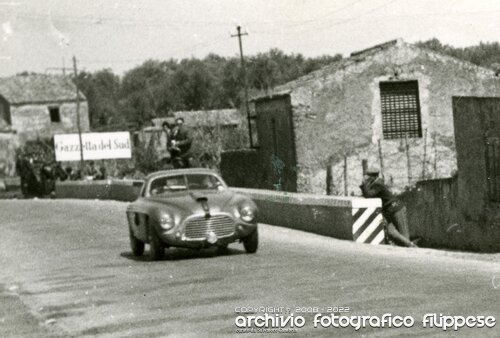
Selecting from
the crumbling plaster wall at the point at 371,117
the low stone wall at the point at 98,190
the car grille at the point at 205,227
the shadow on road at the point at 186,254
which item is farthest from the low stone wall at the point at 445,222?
the car grille at the point at 205,227

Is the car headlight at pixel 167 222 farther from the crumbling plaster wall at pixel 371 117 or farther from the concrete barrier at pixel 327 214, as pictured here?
the crumbling plaster wall at pixel 371 117

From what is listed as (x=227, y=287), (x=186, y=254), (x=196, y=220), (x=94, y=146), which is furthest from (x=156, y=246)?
(x=94, y=146)

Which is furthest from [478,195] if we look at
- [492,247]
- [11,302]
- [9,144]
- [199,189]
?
[9,144]

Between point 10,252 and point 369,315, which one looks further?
point 10,252

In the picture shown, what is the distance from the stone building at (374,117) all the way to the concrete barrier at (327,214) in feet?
36.7

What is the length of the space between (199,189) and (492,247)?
9.46m

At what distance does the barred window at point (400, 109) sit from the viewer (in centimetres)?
3481

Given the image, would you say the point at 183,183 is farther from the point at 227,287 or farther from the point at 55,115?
the point at 55,115

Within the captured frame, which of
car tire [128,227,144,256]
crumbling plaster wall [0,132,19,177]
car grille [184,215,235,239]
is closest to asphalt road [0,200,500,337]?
car tire [128,227,144,256]

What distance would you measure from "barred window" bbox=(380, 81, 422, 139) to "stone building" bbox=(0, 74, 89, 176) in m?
56.4

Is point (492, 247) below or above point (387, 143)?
Result: below

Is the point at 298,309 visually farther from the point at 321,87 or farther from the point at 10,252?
the point at 321,87

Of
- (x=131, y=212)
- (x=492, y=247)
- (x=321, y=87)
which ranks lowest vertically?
(x=492, y=247)

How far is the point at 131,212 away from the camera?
55.6 feet
